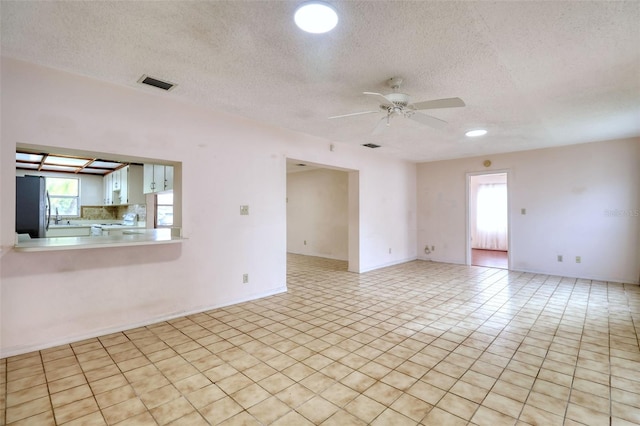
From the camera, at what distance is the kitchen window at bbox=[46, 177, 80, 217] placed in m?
7.14

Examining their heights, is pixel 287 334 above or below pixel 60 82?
below

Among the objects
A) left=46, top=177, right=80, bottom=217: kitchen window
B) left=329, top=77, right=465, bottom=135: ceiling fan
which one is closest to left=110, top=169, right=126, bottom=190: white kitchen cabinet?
left=46, top=177, right=80, bottom=217: kitchen window

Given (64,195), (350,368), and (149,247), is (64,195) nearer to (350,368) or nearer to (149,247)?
(149,247)

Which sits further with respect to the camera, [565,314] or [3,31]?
[565,314]

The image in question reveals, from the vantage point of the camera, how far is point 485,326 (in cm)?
308

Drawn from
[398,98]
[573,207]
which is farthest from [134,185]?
[573,207]

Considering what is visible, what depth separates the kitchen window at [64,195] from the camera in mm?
7145

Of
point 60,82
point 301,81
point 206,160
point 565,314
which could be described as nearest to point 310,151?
point 206,160

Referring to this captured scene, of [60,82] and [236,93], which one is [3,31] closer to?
[60,82]

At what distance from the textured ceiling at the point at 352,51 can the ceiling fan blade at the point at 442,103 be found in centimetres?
25

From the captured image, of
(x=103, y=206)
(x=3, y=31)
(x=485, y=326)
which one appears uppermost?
(x=3, y=31)

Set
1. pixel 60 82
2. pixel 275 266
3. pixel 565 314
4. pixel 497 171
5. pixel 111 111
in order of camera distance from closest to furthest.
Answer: pixel 60 82 < pixel 111 111 < pixel 565 314 < pixel 275 266 < pixel 497 171

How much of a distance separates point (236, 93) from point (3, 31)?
160cm

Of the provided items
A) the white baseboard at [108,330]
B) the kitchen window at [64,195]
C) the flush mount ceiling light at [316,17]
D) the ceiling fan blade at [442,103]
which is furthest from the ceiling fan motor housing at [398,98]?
the kitchen window at [64,195]
